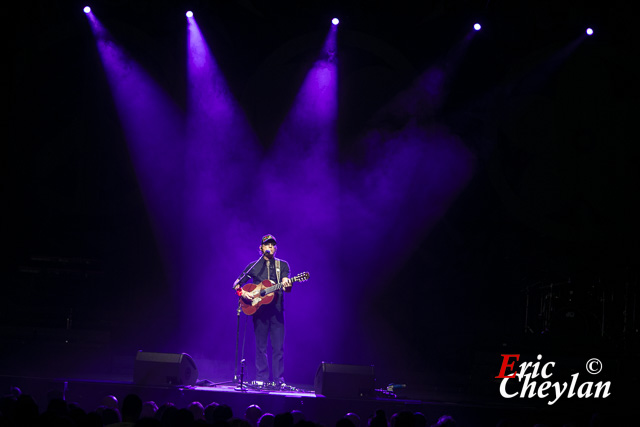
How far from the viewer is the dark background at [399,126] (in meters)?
11.3

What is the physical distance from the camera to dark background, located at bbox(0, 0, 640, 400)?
11.3 m

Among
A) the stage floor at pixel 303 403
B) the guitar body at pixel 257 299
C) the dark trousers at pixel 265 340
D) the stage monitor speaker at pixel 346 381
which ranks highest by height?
the guitar body at pixel 257 299

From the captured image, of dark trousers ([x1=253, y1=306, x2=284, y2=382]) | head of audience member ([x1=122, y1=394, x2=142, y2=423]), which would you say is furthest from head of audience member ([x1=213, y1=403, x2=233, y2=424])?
dark trousers ([x1=253, y1=306, x2=284, y2=382])

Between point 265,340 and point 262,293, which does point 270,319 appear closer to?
point 265,340

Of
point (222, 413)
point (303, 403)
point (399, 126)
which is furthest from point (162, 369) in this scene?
point (399, 126)

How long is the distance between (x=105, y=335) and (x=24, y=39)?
5.25m

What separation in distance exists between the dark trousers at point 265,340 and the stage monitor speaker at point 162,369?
1044 millimetres

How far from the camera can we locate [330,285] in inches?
448

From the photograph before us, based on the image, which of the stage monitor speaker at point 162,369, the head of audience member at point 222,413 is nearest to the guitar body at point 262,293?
the stage monitor speaker at point 162,369

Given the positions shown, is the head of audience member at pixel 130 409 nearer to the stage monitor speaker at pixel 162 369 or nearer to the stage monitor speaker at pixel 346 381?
the stage monitor speaker at pixel 162 369

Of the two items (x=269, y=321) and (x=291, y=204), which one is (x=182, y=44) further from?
(x=269, y=321)

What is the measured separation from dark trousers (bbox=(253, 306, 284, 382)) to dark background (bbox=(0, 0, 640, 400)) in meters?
2.45

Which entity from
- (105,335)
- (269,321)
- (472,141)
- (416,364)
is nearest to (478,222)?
(472,141)

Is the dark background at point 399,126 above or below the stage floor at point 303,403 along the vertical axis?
above
